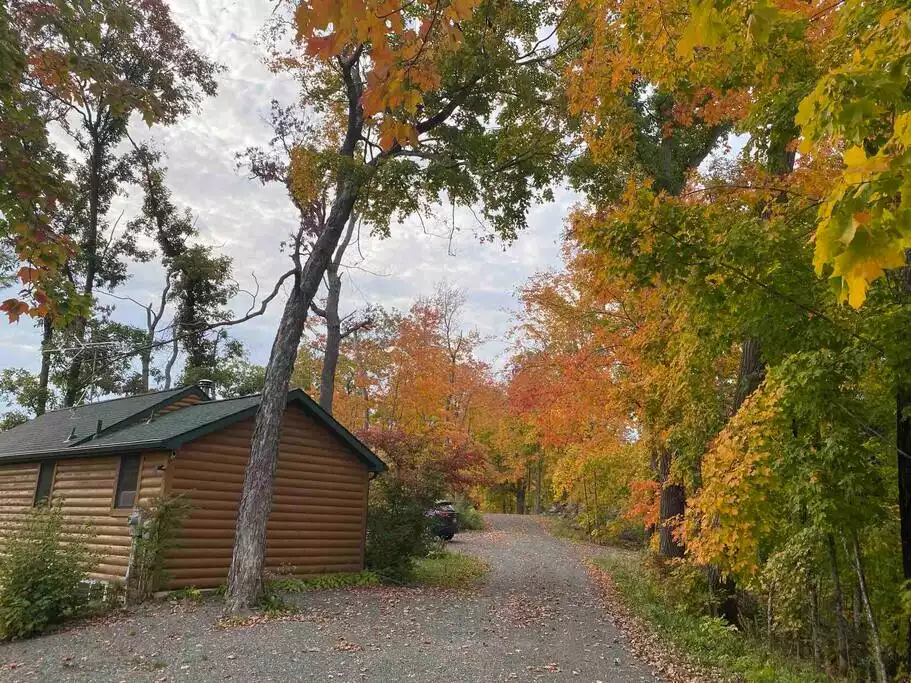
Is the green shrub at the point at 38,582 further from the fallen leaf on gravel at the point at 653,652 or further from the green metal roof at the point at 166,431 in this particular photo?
the fallen leaf on gravel at the point at 653,652

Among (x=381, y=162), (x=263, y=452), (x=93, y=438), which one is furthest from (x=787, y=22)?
(x=93, y=438)

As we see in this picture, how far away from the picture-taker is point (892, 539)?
7.38 meters

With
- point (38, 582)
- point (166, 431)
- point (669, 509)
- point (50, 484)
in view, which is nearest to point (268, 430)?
point (166, 431)

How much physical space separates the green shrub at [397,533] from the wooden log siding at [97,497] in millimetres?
4779

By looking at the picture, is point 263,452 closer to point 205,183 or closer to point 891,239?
point 891,239

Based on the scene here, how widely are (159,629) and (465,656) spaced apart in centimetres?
447

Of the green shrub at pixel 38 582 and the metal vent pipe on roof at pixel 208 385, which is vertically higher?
the metal vent pipe on roof at pixel 208 385

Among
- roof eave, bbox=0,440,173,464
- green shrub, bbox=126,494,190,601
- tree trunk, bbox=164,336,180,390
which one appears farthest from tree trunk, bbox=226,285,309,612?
tree trunk, bbox=164,336,180,390

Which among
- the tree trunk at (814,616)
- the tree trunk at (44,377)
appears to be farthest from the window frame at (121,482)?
the tree trunk at (44,377)

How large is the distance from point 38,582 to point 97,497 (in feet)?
13.6

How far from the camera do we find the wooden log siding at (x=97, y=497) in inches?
482

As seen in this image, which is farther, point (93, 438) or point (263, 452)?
point (93, 438)

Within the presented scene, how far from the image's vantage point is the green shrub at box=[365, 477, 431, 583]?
13.8m

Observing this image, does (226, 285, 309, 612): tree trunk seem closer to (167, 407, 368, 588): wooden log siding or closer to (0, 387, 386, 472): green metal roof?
(167, 407, 368, 588): wooden log siding
